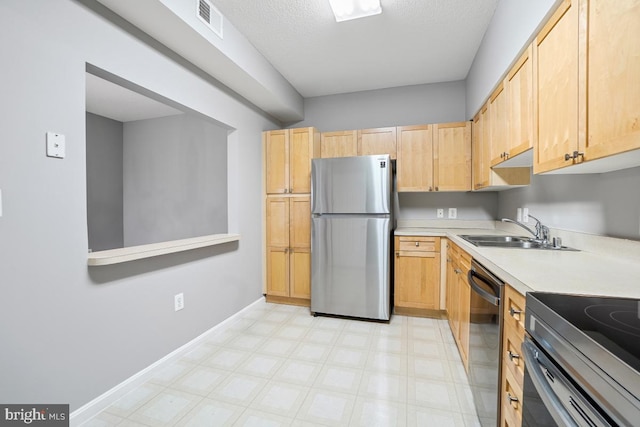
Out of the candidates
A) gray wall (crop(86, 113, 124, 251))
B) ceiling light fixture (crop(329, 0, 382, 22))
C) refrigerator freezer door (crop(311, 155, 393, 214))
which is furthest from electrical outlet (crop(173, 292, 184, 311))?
gray wall (crop(86, 113, 124, 251))

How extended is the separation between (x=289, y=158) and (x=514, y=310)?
2.67 m

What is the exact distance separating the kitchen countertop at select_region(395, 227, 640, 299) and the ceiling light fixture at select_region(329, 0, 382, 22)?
1.85 meters

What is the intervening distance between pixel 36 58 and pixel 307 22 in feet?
5.75

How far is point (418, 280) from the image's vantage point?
284cm

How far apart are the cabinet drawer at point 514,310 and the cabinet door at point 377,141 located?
2.23 m

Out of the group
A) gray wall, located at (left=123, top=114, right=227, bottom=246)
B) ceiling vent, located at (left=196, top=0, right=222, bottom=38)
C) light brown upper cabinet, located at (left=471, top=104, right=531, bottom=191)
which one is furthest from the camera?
gray wall, located at (left=123, top=114, right=227, bottom=246)

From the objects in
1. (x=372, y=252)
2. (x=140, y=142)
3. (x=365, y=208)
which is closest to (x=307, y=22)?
(x=365, y=208)

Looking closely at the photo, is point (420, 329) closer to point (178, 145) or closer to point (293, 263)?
point (293, 263)

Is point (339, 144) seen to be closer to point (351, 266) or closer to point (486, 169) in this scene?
point (351, 266)

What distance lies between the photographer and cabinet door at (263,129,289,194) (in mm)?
3256

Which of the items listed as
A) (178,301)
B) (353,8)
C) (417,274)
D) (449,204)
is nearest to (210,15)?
(353,8)

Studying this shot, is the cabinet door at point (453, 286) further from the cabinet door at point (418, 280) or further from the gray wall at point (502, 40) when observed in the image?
the gray wall at point (502, 40)

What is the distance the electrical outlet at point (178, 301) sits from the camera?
2109 millimetres

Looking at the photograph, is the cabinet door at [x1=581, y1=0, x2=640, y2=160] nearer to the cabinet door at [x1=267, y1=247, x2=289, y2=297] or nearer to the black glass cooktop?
the black glass cooktop
